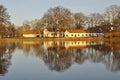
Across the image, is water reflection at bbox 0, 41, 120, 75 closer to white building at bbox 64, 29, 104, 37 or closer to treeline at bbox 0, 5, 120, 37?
treeline at bbox 0, 5, 120, 37

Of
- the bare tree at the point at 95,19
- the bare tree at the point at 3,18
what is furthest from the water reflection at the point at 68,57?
→ the bare tree at the point at 95,19

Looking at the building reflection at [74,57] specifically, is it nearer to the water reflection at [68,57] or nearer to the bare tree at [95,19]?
the water reflection at [68,57]

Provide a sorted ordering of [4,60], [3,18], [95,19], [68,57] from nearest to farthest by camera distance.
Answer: [4,60], [68,57], [3,18], [95,19]

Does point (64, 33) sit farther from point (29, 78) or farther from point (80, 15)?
point (29, 78)

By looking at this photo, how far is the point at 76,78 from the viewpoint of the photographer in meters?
13.6

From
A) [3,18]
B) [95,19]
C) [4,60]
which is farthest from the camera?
[95,19]

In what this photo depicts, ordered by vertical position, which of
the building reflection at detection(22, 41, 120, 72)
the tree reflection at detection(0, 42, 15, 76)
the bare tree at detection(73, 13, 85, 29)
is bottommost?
the building reflection at detection(22, 41, 120, 72)

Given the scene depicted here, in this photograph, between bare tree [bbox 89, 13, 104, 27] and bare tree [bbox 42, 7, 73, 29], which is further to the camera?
bare tree [bbox 89, 13, 104, 27]

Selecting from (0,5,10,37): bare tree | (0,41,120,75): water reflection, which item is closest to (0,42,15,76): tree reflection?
(0,41,120,75): water reflection

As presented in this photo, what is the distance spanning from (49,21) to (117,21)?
66.0ft

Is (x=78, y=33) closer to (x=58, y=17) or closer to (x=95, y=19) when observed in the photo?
(x=95, y=19)

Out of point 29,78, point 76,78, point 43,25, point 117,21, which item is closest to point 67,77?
point 76,78

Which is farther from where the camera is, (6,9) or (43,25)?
(43,25)

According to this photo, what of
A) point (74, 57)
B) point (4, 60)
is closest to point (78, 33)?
point (74, 57)
